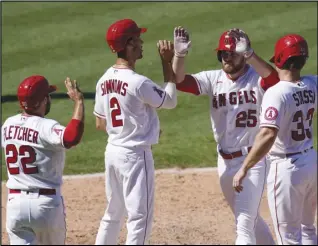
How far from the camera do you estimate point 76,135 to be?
653 centimetres

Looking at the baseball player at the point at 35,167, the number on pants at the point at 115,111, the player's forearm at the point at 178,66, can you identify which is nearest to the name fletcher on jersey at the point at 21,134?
the baseball player at the point at 35,167

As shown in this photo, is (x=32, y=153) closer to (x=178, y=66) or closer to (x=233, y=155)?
(x=178, y=66)

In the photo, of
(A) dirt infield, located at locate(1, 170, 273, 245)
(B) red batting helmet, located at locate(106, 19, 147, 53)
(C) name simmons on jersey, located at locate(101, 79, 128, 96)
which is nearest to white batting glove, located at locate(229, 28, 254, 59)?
(B) red batting helmet, located at locate(106, 19, 147, 53)

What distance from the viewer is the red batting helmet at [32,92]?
6.68 metres

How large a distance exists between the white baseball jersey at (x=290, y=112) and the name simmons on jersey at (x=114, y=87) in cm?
112

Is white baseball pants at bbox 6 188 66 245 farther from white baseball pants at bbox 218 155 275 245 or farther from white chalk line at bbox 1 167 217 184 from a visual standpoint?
white chalk line at bbox 1 167 217 184

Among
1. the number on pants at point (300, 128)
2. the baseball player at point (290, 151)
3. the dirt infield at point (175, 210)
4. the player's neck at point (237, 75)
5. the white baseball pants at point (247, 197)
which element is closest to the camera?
the baseball player at point (290, 151)

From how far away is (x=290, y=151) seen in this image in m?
6.91

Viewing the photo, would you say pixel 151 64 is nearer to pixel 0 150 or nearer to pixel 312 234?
pixel 0 150

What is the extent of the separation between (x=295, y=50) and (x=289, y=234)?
4.59 feet

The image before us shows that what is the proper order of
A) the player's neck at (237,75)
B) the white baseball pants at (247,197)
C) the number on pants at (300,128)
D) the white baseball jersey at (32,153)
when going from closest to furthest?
the white baseball jersey at (32,153)
the number on pants at (300,128)
the white baseball pants at (247,197)
the player's neck at (237,75)

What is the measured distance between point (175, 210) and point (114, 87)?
2736 mm

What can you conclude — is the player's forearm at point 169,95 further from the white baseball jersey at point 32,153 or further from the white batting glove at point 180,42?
the white baseball jersey at point 32,153

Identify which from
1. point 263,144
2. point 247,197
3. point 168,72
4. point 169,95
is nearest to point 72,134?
point 169,95
